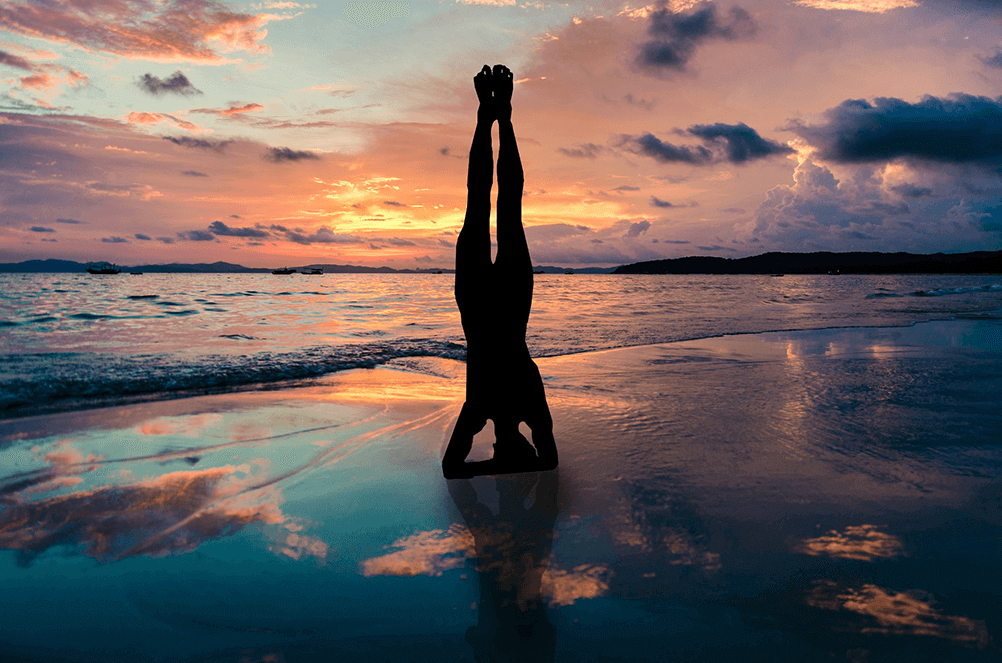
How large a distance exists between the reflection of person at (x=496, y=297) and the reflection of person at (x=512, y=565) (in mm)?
365

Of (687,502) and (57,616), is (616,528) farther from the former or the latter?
(57,616)

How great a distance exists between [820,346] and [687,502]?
11.5 m

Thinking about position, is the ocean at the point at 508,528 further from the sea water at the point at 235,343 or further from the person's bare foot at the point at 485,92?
the person's bare foot at the point at 485,92

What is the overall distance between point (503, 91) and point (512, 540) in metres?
3.55

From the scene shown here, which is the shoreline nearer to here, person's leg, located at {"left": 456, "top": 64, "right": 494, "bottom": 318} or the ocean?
the ocean

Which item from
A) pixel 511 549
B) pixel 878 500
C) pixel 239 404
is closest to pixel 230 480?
pixel 511 549

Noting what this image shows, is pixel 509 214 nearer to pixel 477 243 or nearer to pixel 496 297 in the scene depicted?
pixel 477 243

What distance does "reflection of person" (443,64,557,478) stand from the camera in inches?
167

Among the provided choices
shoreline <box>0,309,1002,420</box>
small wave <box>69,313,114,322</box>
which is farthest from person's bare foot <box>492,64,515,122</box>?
small wave <box>69,313,114,322</box>

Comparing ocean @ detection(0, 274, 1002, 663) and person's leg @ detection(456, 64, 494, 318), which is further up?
person's leg @ detection(456, 64, 494, 318)

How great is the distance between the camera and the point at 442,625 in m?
2.53

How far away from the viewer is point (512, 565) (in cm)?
305

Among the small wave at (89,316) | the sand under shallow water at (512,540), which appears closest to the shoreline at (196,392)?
the sand under shallow water at (512,540)

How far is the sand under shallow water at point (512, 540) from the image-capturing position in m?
2.46
